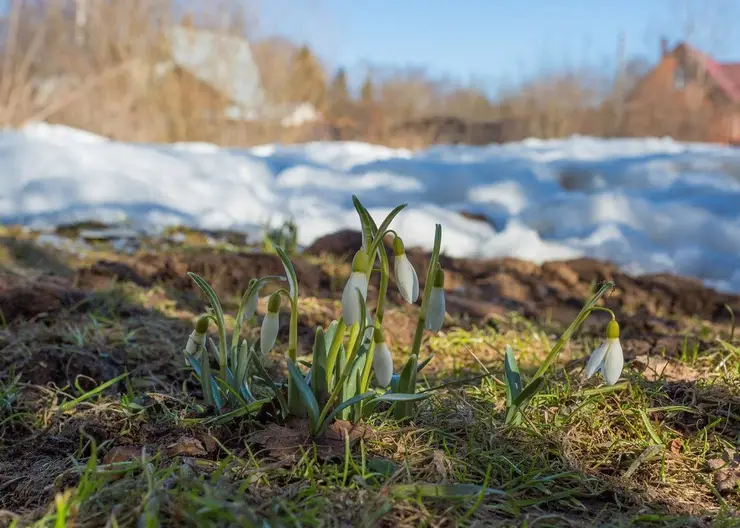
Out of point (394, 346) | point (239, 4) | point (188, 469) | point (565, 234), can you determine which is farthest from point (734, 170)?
point (239, 4)

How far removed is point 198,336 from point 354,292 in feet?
1.25

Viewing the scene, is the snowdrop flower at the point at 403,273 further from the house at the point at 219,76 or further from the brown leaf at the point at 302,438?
the house at the point at 219,76

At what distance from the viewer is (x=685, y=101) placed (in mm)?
18172

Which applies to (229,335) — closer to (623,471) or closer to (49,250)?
(623,471)

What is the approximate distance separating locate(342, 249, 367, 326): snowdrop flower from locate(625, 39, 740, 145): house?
57.8ft

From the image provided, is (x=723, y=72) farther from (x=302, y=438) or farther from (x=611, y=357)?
(x=302, y=438)

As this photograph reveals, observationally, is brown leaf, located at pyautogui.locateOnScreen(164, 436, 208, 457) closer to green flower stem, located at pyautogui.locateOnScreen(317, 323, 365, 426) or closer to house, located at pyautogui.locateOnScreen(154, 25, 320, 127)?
green flower stem, located at pyautogui.locateOnScreen(317, 323, 365, 426)

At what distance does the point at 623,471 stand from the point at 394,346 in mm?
1075

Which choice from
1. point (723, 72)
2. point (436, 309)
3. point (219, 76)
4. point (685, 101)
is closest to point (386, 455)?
point (436, 309)

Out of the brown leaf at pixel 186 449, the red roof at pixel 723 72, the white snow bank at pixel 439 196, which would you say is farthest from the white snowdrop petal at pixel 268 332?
Answer: the red roof at pixel 723 72

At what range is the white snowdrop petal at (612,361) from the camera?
4.19 feet

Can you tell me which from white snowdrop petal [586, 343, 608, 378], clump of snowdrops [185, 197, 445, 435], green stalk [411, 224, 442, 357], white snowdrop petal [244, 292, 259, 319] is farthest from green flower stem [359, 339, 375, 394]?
white snowdrop petal [586, 343, 608, 378]

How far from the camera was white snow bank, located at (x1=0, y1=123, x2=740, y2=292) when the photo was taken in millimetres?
5082

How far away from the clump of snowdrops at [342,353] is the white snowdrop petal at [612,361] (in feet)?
1.06
